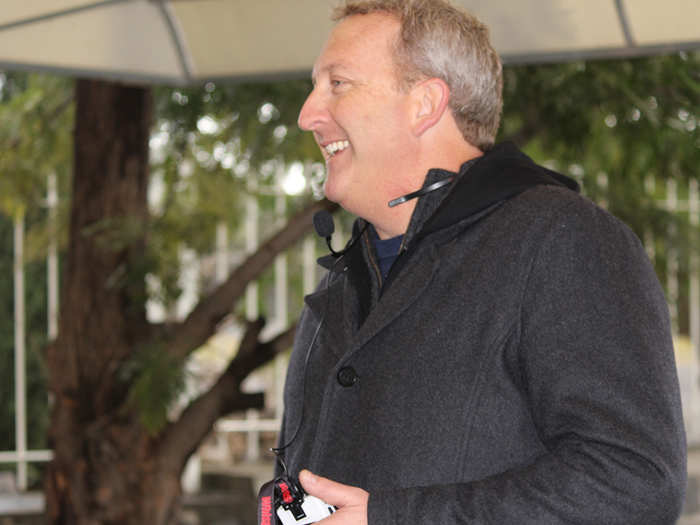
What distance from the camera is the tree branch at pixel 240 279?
433 centimetres

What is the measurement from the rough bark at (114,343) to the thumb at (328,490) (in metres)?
2.86

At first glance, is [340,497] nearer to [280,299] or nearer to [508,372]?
[508,372]

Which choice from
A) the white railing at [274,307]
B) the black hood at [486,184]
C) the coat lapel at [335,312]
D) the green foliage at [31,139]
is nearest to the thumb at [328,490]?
the coat lapel at [335,312]

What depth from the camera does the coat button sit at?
150cm

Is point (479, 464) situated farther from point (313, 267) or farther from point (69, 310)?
point (313, 267)

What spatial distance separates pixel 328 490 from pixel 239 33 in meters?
2.52

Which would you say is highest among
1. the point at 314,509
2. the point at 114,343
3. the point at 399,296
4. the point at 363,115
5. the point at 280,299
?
the point at 363,115

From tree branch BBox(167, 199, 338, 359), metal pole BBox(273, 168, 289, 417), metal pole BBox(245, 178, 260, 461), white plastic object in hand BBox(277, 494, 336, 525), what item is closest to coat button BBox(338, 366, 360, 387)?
white plastic object in hand BBox(277, 494, 336, 525)

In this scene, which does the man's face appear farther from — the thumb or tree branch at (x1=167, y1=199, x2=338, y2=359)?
tree branch at (x1=167, y1=199, x2=338, y2=359)

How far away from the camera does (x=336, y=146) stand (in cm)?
171

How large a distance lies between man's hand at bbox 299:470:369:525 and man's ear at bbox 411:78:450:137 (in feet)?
2.04

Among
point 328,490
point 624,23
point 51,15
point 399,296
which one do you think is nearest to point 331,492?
point 328,490

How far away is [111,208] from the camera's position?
14.5 ft

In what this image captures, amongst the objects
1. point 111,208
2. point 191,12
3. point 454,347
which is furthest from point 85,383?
point 454,347
